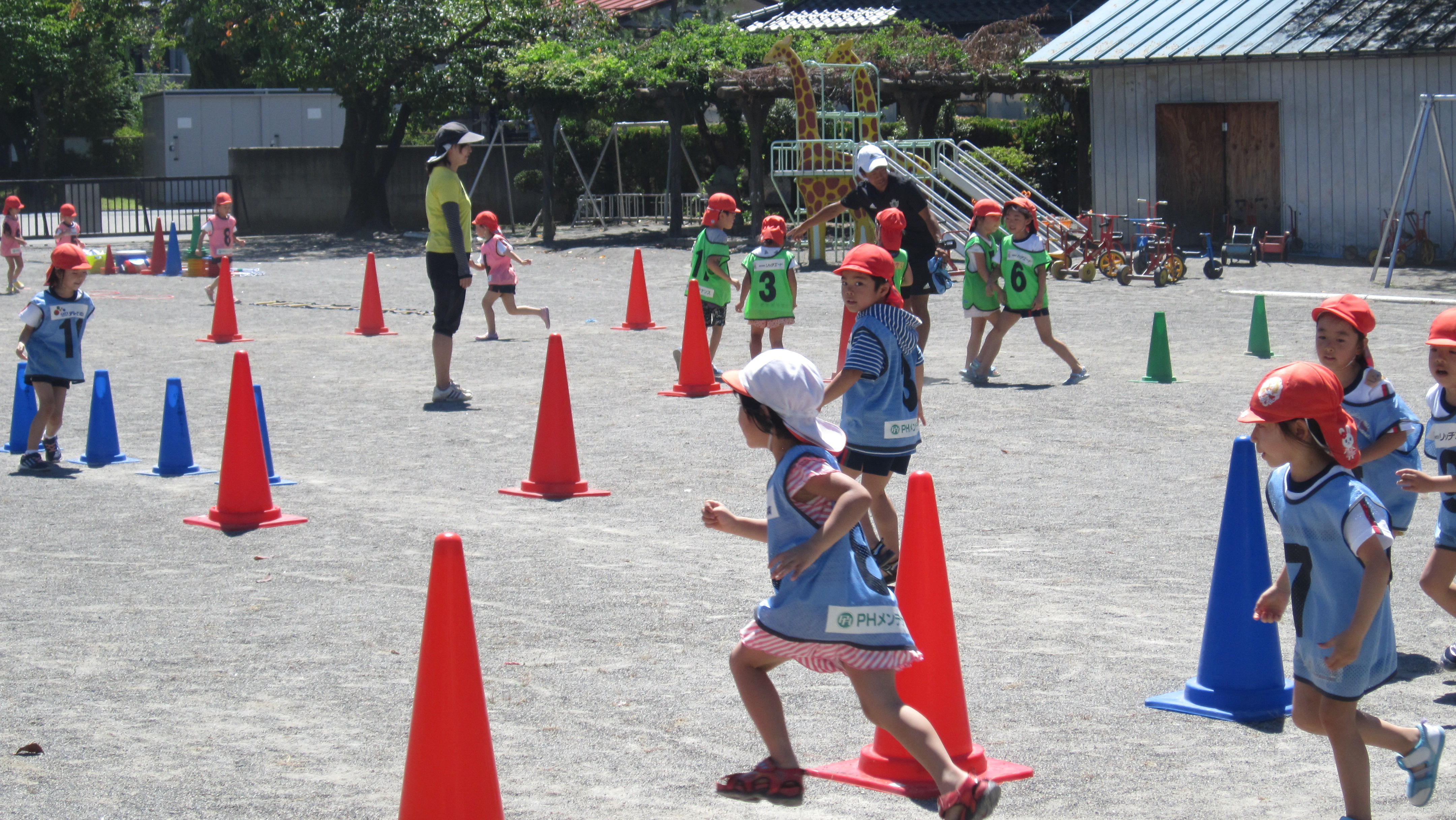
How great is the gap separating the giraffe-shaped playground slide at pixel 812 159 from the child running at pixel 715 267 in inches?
493

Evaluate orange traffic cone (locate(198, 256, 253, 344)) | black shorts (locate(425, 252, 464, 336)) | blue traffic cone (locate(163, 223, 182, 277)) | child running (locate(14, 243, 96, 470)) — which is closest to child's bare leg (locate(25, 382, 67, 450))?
child running (locate(14, 243, 96, 470))

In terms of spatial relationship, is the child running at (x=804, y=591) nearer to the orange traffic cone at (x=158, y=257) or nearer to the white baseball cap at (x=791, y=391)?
the white baseball cap at (x=791, y=391)

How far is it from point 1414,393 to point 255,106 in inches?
1548

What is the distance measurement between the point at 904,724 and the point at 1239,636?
153cm

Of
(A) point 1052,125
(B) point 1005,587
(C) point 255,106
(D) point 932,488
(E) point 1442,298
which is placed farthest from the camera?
(C) point 255,106

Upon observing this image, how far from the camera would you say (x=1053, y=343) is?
12.1 m

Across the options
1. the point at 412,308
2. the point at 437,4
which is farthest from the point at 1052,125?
the point at 412,308

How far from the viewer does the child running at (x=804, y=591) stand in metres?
3.93

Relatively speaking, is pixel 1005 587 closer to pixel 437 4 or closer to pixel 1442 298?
pixel 1442 298

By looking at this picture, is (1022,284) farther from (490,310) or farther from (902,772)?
(902,772)

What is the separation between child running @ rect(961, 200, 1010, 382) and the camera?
1207 cm

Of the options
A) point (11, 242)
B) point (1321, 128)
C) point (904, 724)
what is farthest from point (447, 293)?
point (1321, 128)

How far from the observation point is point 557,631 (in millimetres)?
5848

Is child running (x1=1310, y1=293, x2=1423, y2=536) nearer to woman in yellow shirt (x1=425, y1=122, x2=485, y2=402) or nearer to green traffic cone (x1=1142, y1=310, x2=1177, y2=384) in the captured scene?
green traffic cone (x1=1142, y1=310, x2=1177, y2=384)
